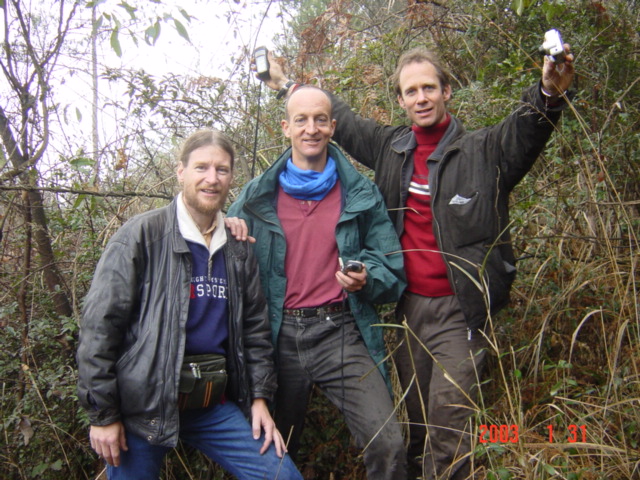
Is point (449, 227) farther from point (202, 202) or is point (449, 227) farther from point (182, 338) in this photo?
point (182, 338)

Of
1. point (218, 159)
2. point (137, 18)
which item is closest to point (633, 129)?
point (218, 159)

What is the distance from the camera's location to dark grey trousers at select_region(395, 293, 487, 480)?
2.71 m

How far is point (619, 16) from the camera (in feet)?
14.5

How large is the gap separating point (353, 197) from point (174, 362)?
135 cm

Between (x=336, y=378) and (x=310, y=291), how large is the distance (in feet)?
1.64

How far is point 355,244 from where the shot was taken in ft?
9.93

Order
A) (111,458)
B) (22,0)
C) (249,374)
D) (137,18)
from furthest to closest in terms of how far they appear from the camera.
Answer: (22,0), (249,374), (137,18), (111,458)

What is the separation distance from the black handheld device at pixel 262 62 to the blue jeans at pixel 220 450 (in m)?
2.43

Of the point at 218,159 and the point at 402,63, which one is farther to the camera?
the point at 402,63

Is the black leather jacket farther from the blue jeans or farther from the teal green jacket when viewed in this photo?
the teal green jacket

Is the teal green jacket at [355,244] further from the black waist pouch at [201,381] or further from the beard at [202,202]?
the black waist pouch at [201,381]

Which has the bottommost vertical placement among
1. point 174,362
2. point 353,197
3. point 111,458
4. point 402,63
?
point 111,458

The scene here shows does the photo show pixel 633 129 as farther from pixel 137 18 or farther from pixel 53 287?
pixel 53 287
